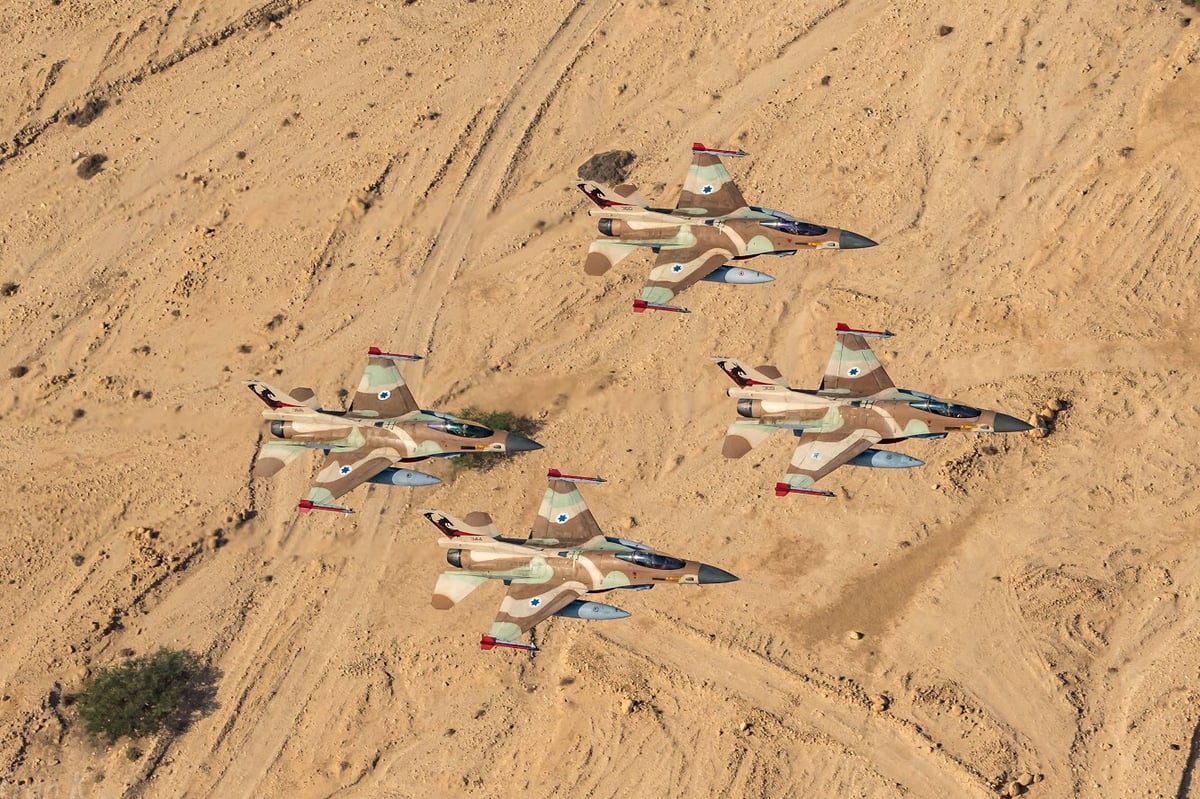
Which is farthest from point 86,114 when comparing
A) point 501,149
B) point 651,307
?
point 651,307

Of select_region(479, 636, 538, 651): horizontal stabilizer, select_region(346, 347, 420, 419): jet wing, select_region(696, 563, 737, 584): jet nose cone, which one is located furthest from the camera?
select_region(346, 347, 420, 419): jet wing

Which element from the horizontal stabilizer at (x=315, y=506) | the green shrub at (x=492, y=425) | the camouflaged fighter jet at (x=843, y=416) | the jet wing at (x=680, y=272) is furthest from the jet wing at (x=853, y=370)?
the horizontal stabilizer at (x=315, y=506)

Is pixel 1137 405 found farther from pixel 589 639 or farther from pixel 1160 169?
pixel 589 639

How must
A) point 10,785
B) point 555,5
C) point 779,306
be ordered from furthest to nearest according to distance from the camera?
point 555,5 → point 779,306 → point 10,785

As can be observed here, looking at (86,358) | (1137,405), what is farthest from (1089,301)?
(86,358)

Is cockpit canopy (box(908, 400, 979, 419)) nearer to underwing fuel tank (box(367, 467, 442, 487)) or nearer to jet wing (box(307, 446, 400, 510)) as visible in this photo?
underwing fuel tank (box(367, 467, 442, 487))

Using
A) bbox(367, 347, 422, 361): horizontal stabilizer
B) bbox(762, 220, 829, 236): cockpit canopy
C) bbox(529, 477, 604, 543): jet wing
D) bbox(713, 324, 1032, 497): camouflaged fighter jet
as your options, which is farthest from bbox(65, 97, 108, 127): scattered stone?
bbox(713, 324, 1032, 497): camouflaged fighter jet

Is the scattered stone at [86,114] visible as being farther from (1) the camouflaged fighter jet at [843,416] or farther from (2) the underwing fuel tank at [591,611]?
(2) the underwing fuel tank at [591,611]
